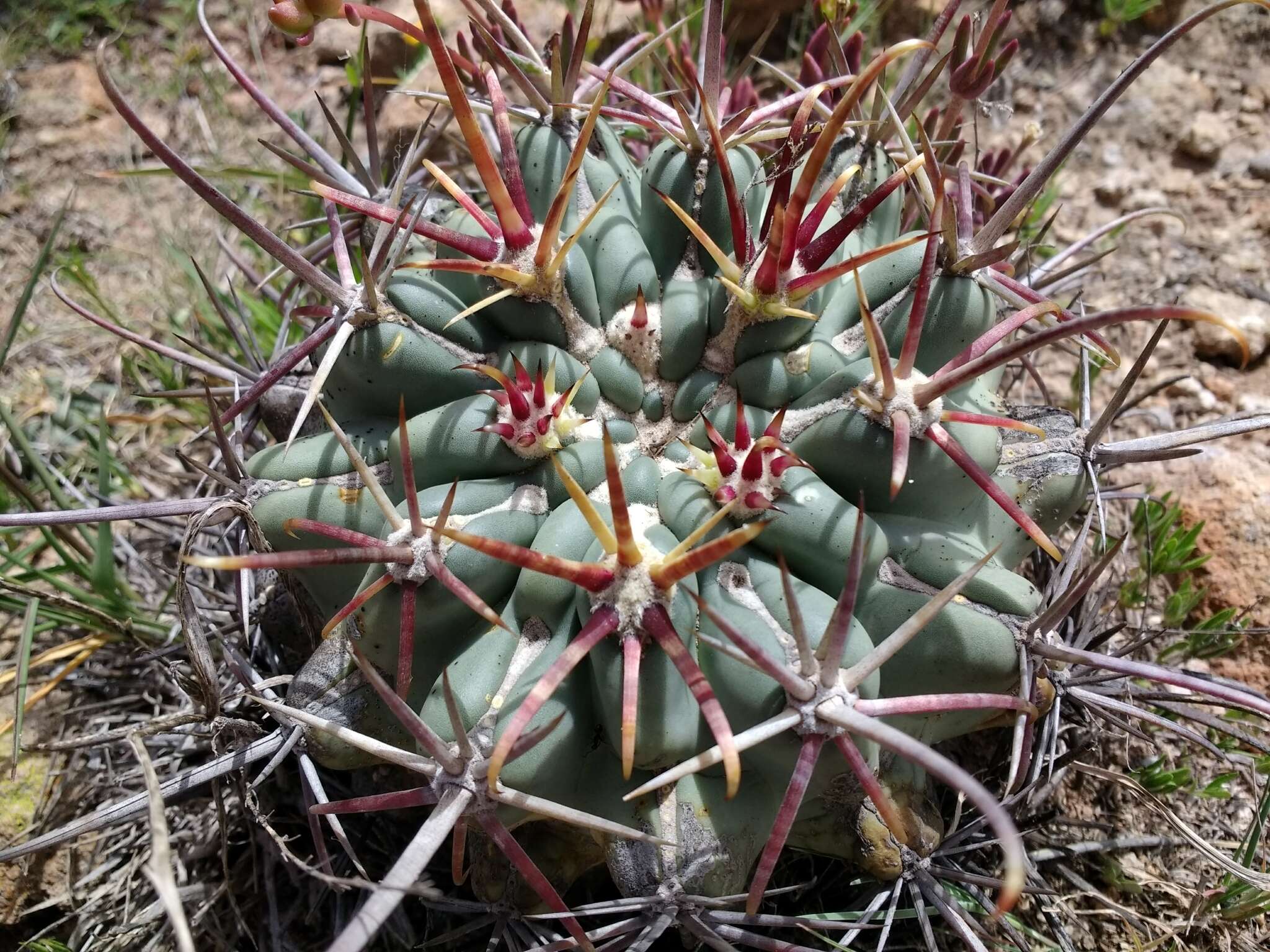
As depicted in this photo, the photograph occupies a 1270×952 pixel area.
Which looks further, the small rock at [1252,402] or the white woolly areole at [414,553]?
the small rock at [1252,402]

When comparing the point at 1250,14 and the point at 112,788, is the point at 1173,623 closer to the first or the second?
the point at 1250,14

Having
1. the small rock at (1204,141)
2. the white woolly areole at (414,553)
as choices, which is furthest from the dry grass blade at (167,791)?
the small rock at (1204,141)

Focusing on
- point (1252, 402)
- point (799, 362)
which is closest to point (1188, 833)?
point (799, 362)

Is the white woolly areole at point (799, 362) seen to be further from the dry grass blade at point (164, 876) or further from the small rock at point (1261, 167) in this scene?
the small rock at point (1261, 167)

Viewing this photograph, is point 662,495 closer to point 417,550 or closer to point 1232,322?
point 417,550

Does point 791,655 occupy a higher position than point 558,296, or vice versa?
point 558,296

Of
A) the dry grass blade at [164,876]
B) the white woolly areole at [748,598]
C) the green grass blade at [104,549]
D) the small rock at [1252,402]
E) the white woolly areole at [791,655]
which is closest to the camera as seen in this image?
the dry grass blade at [164,876]

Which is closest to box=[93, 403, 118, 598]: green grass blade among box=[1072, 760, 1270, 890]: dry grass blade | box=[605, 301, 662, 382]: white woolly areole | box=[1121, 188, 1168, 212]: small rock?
box=[605, 301, 662, 382]: white woolly areole

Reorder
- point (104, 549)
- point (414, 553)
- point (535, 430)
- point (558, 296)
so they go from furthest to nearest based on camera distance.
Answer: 1. point (104, 549)
2. point (558, 296)
3. point (535, 430)
4. point (414, 553)
